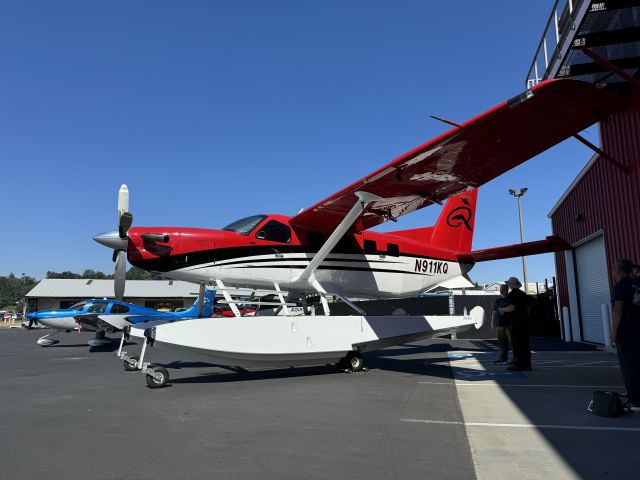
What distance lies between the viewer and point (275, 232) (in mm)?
8898

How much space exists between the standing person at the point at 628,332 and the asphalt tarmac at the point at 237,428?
6.57 ft

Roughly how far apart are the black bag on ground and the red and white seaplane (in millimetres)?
3635

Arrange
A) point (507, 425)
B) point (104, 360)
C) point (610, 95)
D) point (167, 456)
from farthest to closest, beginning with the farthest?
1. point (104, 360)
2. point (610, 95)
3. point (507, 425)
4. point (167, 456)

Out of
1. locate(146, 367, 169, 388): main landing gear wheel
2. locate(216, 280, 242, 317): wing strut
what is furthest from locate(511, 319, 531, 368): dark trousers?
locate(146, 367, 169, 388): main landing gear wheel

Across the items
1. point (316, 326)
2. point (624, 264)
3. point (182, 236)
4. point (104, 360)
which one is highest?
point (182, 236)

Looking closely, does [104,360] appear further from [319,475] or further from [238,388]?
[319,475]

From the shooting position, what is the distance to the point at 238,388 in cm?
688

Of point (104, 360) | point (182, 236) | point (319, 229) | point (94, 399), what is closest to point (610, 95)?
point (319, 229)

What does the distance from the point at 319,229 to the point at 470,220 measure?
5686mm

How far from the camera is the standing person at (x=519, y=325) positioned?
8070 millimetres

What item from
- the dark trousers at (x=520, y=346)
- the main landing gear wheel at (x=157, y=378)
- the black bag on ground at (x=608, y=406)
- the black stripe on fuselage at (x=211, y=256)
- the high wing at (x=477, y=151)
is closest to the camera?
the black bag on ground at (x=608, y=406)

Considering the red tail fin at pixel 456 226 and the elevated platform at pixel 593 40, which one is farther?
the red tail fin at pixel 456 226

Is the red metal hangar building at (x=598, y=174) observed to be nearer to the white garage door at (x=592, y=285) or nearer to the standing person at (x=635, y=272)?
the white garage door at (x=592, y=285)

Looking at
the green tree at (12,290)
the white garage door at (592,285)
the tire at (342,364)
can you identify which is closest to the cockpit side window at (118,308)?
the tire at (342,364)
